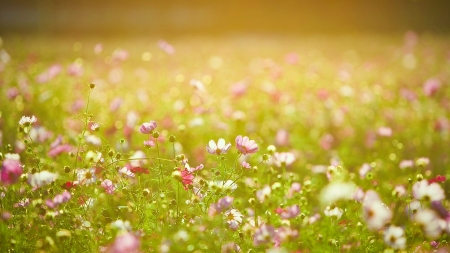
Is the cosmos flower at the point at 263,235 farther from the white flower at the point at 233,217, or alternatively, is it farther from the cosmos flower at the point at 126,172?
the cosmos flower at the point at 126,172

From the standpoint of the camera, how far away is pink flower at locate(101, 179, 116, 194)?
4.72 ft

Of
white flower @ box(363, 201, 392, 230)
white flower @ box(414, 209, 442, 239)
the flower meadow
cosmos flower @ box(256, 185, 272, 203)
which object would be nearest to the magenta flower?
the flower meadow

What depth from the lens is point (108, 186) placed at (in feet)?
4.74

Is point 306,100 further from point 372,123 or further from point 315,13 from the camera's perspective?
point 315,13

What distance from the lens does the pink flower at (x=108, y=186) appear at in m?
1.44

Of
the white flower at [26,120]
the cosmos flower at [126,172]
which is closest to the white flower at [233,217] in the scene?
the cosmos flower at [126,172]

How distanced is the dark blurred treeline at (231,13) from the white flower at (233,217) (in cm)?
1615

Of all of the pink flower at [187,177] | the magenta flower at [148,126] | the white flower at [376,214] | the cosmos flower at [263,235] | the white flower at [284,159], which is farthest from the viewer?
the white flower at [284,159]

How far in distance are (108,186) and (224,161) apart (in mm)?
630

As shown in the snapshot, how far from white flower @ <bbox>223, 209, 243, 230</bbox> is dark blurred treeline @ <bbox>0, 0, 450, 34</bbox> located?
1615 centimetres

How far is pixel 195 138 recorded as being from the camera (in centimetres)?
271

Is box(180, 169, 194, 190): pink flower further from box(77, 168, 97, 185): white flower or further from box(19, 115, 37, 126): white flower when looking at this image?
box(19, 115, 37, 126): white flower

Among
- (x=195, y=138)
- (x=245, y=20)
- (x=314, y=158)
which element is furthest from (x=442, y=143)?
(x=245, y=20)

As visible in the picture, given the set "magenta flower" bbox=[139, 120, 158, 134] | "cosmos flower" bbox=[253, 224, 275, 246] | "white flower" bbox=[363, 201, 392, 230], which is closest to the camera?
"white flower" bbox=[363, 201, 392, 230]
